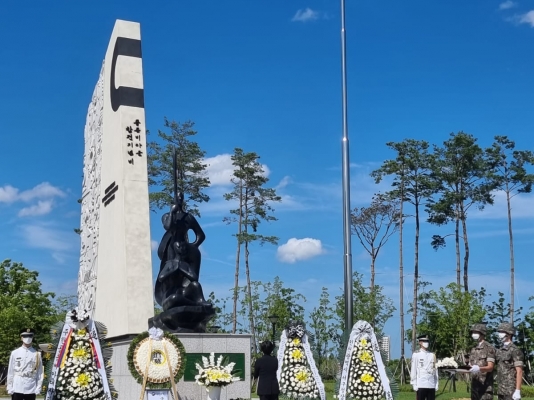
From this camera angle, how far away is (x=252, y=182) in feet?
109

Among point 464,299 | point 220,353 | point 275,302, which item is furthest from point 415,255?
point 220,353

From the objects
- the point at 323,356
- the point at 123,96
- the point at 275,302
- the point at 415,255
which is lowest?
the point at 323,356

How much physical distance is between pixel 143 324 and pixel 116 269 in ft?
4.81

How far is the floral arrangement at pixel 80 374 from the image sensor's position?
9.66m

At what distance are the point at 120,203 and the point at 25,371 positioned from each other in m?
6.40

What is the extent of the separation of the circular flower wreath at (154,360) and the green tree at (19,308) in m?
17.0

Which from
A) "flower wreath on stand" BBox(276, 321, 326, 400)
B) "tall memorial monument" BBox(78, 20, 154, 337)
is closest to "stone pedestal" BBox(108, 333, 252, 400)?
"tall memorial monument" BBox(78, 20, 154, 337)

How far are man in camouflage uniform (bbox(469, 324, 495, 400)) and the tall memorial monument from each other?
777cm

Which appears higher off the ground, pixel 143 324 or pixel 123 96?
pixel 123 96

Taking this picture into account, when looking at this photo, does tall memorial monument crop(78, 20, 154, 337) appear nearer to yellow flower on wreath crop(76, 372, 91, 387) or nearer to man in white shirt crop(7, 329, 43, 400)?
yellow flower on wreath crop(76, 372, 91, 387)

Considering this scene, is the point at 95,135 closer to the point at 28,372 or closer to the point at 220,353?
the point at 220,353

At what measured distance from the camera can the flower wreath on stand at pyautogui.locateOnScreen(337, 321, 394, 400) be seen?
10508mm

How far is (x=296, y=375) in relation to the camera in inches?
422

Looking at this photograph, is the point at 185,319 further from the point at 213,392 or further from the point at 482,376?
the point at 482,376
